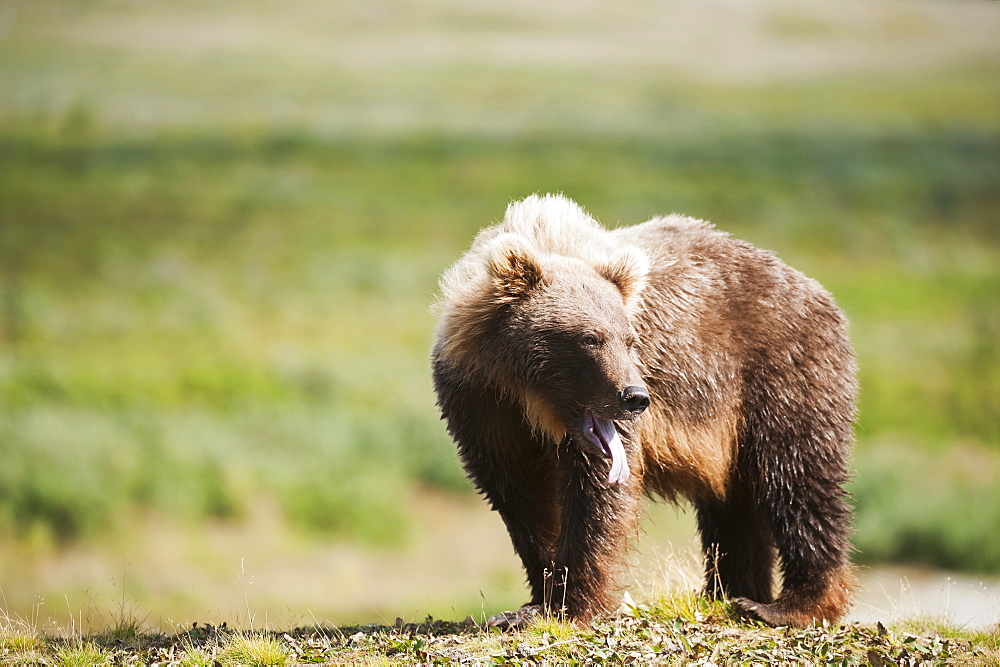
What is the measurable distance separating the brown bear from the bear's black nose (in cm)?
1

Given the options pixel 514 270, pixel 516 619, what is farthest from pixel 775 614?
pixel 514 270

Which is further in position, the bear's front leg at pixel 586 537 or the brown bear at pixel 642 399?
the bear's front leg at pixel 586 537

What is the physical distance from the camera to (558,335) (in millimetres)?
6727

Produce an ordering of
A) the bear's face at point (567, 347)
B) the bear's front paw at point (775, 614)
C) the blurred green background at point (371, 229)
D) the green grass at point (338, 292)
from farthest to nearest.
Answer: the green grass at point (338, 292)
the blurred green background at point (371, 229)
the bear's front paw at point (775, 614)
the bear's face at point (567, 347)

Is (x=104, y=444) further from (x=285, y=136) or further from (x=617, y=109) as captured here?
(x=617, y=109)

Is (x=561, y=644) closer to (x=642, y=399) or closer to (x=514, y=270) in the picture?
(x=642, y=399)

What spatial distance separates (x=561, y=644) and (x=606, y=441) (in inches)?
53.6

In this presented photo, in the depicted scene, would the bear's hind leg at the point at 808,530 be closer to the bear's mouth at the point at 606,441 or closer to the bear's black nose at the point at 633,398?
the bear's mouth at the point at 606,441

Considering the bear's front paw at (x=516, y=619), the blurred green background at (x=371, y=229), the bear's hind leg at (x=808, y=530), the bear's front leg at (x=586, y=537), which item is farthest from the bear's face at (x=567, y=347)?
the blurred green background at (x=371, y=229)

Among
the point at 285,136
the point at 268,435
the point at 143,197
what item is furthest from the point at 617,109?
the point at 268,435

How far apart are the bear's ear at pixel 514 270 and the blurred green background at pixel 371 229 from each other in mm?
3132

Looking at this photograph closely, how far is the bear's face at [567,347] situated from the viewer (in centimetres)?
660

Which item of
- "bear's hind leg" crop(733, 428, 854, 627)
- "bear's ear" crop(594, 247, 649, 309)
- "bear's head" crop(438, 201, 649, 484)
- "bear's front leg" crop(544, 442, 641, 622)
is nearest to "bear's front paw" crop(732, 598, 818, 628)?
"bear's hind leg" crop(733, 428, 854, 627)

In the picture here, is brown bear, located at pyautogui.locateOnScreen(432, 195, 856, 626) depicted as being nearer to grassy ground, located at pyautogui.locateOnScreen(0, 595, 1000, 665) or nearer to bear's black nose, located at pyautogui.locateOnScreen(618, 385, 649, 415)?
bear's black nose, located at pyautogui.locateOnScreen(618, 385, 649, 415)
